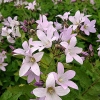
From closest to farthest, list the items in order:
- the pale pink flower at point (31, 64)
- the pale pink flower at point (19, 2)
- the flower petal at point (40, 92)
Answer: the flower petal at point (40, 92)
the pale pink flower at point (31, 64)
the pale pink flower at point (19, 2)

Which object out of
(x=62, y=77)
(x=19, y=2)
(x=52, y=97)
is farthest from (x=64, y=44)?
(x=19, y=2)

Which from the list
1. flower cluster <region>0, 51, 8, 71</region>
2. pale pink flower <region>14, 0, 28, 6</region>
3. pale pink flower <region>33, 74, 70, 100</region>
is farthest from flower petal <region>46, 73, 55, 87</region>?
pale pink flower <region>14, 0, 28, 6</region>

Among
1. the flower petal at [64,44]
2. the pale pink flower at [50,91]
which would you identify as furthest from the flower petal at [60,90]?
the flower petal at [64,44]

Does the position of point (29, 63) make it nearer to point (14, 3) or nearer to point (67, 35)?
point (67, 35)

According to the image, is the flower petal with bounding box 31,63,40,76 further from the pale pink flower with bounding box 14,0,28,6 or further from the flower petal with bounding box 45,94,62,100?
the pale pink flower with bounding box 14,0,28,6

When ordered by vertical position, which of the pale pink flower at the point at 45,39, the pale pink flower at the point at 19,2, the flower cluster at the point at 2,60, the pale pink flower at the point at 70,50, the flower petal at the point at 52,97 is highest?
the pale pink flower at the point at 19,2

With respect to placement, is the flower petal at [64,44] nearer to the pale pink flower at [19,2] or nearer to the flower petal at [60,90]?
the flower petal at [60,90]

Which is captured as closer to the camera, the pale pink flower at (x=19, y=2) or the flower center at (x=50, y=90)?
the flower center at (x=50, y=90)
